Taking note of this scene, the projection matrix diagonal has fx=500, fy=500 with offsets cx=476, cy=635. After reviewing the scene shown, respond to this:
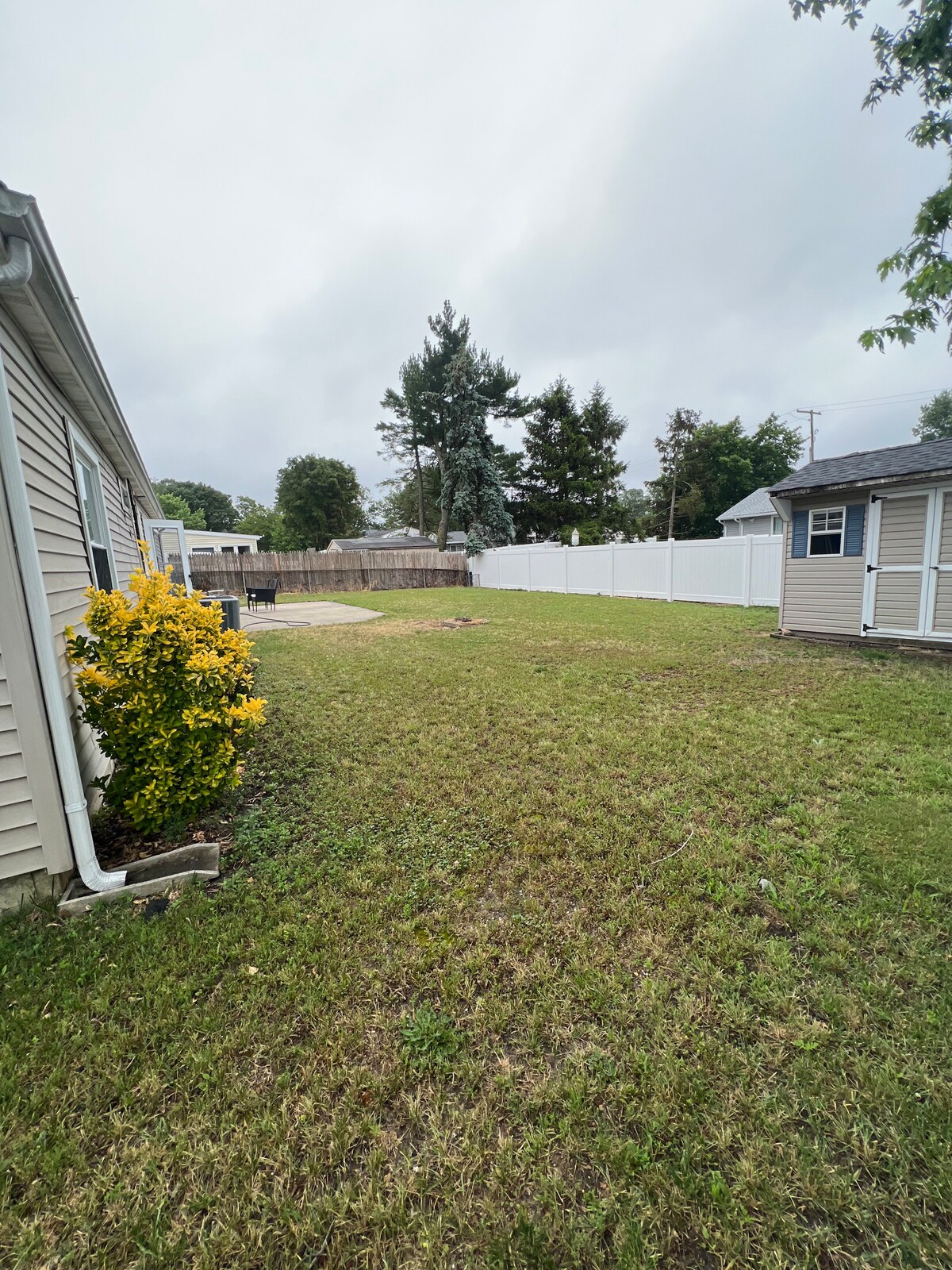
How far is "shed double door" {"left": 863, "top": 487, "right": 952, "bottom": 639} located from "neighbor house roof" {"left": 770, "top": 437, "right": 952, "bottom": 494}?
34 centimetres

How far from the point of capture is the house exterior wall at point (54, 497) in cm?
255

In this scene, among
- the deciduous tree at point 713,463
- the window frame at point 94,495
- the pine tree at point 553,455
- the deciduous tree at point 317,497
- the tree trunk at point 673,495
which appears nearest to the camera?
the window frame at point 94,495

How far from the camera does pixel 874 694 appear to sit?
497cm

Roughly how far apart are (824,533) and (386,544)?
28.3m

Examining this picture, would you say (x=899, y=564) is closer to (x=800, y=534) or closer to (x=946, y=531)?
(x=946, y=531)

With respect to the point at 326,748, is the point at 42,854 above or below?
above

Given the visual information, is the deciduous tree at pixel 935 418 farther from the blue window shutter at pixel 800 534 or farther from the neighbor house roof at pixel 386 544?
the blue window shutter at pixel 800 534

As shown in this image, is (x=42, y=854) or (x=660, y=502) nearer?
(x=42, y=854)

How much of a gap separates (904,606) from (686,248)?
953cm

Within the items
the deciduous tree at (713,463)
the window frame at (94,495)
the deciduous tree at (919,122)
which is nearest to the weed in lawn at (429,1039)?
the window frame at (94,495)

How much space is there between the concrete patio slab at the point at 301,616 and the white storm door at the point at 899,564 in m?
9.15

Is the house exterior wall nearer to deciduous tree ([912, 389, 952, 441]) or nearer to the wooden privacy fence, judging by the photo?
the wooden privacy fence

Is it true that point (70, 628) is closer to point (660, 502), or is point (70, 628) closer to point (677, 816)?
point (677, 816)

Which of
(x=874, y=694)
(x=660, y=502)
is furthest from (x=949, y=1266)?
(x=660, y=502)
